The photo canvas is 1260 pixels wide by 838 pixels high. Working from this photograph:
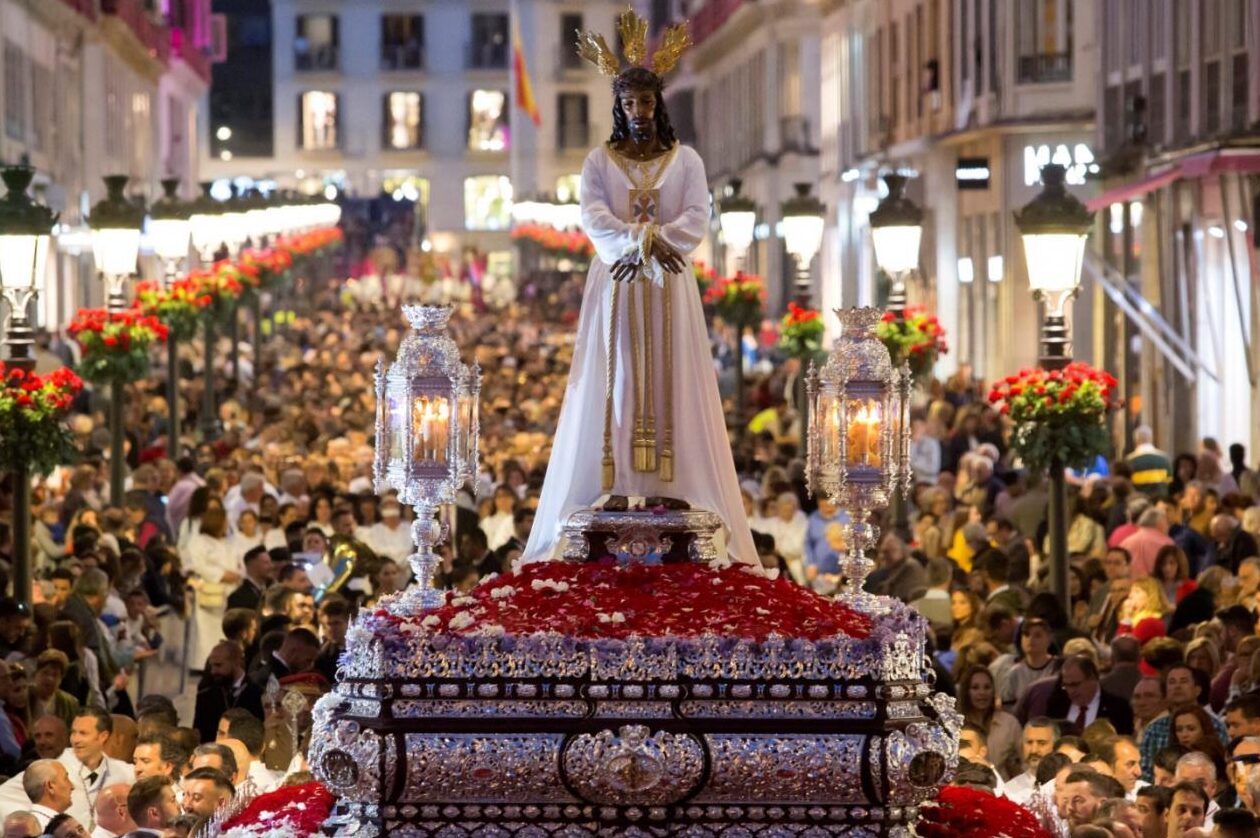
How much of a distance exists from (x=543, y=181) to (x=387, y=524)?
89.3m

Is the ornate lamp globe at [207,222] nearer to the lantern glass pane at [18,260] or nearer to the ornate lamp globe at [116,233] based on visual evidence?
the ornate lamp globe at [116,233]

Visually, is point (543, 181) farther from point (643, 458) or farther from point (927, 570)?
point (643, 458)

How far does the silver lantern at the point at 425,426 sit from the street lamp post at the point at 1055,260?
738 cm

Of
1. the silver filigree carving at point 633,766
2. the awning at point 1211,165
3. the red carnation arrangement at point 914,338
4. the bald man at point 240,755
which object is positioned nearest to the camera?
the silver filigree carving at point 633,766

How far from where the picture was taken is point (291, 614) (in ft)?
60.5

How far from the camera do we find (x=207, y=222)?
35.5 metres

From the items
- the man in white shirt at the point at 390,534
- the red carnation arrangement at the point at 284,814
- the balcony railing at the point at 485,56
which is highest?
the balcony railing at the point at 485,56

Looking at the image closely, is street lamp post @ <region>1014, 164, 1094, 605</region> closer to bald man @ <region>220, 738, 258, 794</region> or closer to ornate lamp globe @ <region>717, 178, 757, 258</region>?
bald man @ <region>220, 738, 258, 794</region>

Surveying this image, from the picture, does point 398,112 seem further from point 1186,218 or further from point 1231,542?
point 1231,542

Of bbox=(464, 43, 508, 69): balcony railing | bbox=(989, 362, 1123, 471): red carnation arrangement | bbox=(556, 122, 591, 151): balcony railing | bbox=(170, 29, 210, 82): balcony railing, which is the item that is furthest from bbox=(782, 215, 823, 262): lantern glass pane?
bbox=(464, 43, 508, 69): balcony railing

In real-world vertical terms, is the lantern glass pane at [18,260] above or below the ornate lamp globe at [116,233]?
below

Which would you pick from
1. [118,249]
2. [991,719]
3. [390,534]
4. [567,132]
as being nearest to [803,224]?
[118,249]

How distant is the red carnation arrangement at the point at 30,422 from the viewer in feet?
65.3

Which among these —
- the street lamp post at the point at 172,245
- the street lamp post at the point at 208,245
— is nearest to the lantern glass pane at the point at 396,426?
the street lamp post at the point at 172,245
